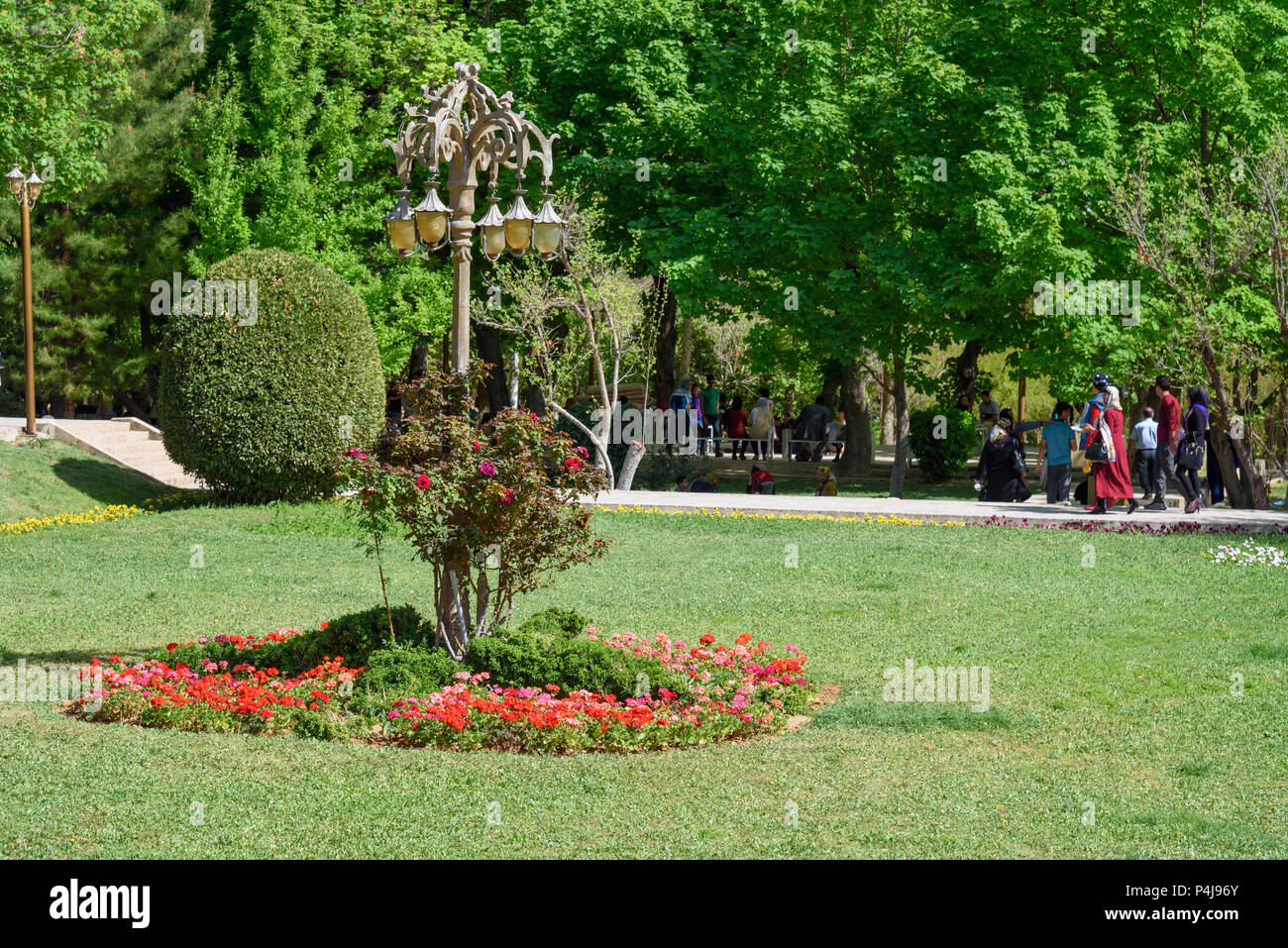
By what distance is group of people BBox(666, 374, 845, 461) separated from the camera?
103 feet

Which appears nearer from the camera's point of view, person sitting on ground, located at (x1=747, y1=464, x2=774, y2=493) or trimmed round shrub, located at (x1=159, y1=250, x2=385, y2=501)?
trimmed round shrub, located at (x1=159, y1=250, x2=385, y2=501)

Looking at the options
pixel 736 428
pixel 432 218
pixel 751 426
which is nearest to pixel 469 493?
pixel 432 218

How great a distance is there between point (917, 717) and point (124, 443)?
64.9 feet

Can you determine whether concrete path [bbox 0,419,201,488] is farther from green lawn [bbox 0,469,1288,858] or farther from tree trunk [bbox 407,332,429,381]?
green lawn [bbox 0,469,1288,858]

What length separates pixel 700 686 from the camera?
9.72 meters

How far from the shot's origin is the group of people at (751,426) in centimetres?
3133

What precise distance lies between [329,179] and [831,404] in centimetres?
1373

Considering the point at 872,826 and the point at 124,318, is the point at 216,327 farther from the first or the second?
the point at 872,826

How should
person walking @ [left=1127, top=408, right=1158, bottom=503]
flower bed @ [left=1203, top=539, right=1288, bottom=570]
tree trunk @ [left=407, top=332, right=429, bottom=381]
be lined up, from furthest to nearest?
tree trunk @ [left=407, top=332, right=429, bottom=381], person walking @ [left=1127, top=408, right=1158, bottom=503], flower bed @ [left=1203, top=539, right=1288, bottom=570]

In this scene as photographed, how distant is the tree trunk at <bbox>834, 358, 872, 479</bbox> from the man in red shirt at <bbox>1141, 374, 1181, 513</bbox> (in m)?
10.2

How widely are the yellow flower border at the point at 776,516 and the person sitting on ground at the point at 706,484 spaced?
3.72 meters

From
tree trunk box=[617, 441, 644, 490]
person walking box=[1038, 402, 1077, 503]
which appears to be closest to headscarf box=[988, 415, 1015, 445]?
person walking box=[1038, 402, 1077, 503]

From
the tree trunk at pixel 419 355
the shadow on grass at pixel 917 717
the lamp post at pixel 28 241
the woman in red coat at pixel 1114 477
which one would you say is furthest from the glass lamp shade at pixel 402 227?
the tree trunk at pixel 419 355

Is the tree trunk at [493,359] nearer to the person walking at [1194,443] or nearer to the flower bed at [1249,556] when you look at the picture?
the person walking at [1194,443]
